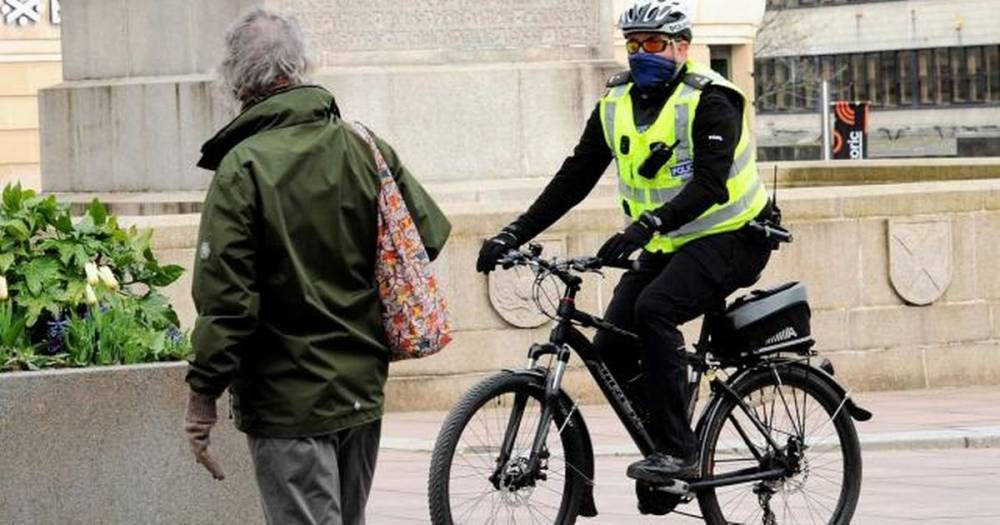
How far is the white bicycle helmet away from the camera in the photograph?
9539 mm

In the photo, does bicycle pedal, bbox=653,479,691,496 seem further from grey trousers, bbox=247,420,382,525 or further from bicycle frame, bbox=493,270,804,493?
grey trousers, bbox=247,420,382,525

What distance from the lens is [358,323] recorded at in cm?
707

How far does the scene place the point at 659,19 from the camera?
954cm

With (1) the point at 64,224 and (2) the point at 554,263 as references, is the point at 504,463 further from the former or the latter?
(1) the point at 64,224

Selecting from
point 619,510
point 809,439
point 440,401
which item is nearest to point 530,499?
point 809,439

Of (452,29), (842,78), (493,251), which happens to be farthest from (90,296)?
(842,78)

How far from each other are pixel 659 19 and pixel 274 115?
282cm

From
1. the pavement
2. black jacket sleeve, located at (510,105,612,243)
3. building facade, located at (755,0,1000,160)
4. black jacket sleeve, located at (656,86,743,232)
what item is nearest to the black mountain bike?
black jacket sleeve, located at (510,105,612,243)

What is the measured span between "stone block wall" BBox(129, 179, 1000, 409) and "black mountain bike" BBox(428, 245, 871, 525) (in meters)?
4.91

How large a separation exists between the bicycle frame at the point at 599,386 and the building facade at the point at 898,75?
87.5 meters

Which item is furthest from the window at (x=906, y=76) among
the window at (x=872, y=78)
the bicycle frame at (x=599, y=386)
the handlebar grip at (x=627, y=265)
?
the handlebar grip at (x=627, y=265)

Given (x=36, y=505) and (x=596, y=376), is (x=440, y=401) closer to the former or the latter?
(x=596, y=376)

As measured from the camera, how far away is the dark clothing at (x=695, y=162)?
9.36 m

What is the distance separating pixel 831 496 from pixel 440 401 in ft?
17.9
